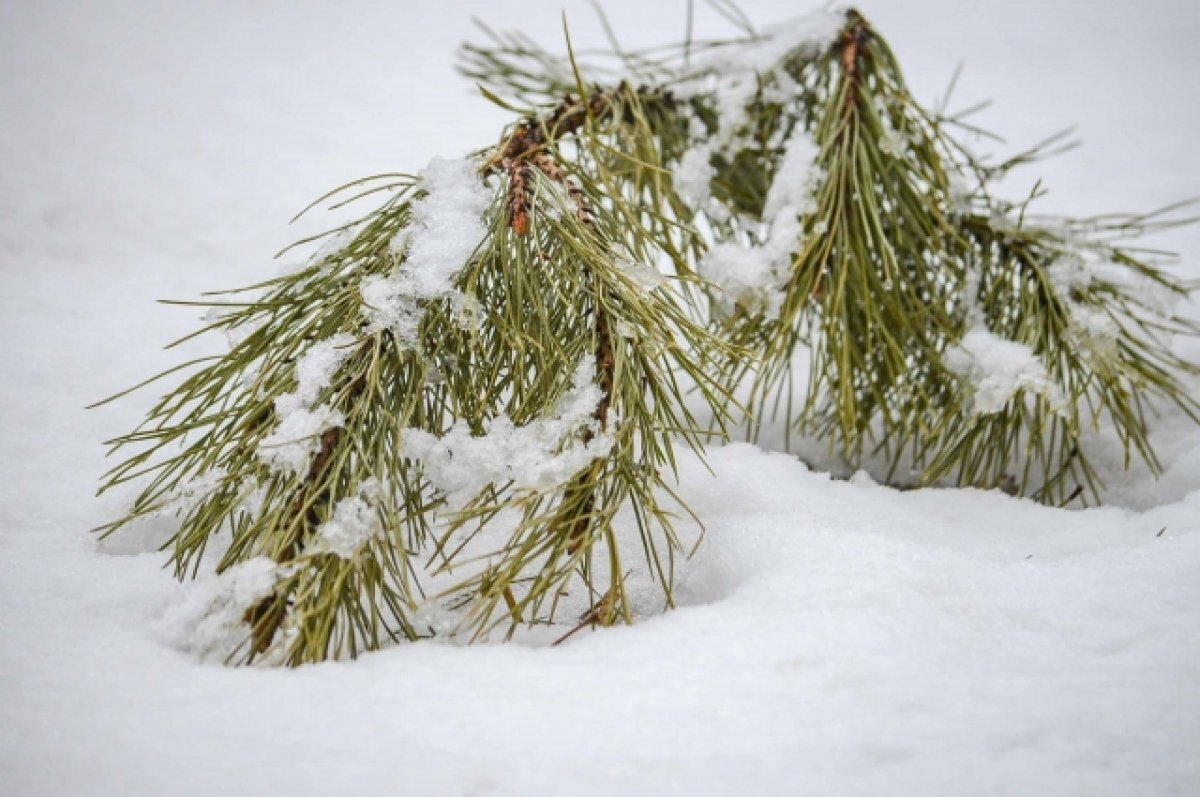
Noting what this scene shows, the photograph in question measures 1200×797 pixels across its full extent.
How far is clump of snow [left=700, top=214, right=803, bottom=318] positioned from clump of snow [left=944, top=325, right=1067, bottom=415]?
0.26 m

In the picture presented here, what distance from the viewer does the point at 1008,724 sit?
2.18 ft

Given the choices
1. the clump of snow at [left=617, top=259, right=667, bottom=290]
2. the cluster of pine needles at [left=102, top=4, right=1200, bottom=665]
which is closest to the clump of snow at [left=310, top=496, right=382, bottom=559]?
the cluster of pine needles at [left=102, top=4, right=1200, bottom=665]

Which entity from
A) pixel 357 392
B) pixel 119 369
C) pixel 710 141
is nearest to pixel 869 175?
pixel 710 141

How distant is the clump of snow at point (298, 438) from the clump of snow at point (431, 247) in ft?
0.31

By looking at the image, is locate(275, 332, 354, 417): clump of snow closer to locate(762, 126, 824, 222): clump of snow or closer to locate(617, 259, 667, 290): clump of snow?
locate(617, 259, 667, 290): clump of snow

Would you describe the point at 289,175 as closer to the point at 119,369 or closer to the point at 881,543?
the point at 119,369

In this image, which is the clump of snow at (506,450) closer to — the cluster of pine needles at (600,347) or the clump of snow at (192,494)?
the cluster of pine needles at (600,347)

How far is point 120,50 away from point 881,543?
8.62 ft

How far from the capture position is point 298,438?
74 centimetres

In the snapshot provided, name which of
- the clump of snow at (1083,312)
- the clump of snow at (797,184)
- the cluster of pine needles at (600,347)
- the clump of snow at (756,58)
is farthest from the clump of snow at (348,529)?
the clump of snow at (1083,312)

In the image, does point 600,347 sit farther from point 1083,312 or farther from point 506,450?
point 1083,312

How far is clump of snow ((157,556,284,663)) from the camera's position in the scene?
27.2 inches

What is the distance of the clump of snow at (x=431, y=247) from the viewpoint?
794mm

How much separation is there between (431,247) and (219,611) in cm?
37
